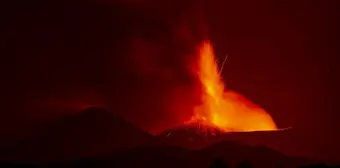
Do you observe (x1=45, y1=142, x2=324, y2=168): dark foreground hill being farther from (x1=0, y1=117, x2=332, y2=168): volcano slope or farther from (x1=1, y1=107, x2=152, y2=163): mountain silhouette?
(x1=1, y1=107, x2=152, y2=163): mountain silhouette

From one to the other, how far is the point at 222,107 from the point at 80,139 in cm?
462

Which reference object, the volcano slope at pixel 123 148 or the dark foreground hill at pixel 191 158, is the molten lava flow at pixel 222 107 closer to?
the volcano slope at pixel 123 148

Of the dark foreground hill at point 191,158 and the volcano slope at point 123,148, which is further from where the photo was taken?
the volcano slope at point 123,148

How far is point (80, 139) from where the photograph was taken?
49.8 feet

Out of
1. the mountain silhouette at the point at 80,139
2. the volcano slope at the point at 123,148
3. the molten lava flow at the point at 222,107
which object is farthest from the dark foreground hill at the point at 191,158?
the molten lava flow at the point at 222,107

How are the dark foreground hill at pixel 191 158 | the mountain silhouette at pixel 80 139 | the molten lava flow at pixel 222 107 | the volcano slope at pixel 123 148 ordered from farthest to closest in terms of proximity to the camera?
the molten lava flow at pixel 222 107, the mountain silhouette at pixel 80 139, the volcano slope at pixel 123 148, the dark foreground hill at pixel 191 158

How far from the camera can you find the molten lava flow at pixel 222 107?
58.2 ft

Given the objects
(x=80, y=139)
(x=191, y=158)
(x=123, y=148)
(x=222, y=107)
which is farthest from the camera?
(x=222, y=107)

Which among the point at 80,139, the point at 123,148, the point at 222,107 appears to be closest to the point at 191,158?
the point at 123,148

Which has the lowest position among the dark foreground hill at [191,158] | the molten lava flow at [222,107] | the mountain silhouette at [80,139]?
the dark foreground hill at [191,158]

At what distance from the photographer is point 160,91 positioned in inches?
699

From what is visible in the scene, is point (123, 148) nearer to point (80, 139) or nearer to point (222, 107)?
point (80, 139)

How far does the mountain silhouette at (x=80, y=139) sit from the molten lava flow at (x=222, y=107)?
2642 millimetres

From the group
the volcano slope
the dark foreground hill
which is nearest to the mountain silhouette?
the volcano slope
